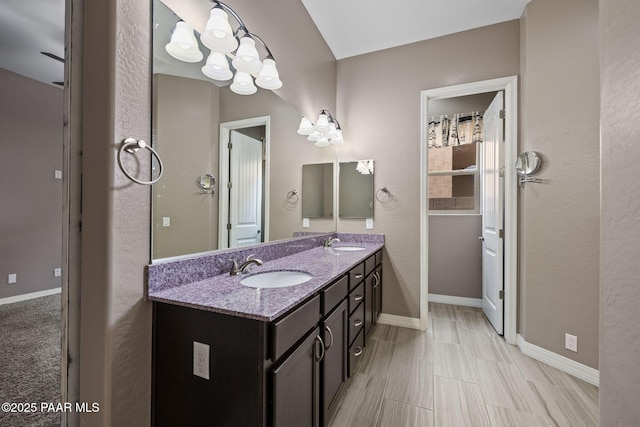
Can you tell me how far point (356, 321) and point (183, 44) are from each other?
1.87 metres

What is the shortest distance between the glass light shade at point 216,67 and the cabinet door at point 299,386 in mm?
1408

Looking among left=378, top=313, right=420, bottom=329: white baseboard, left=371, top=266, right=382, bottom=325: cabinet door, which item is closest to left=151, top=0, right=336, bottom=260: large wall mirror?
left=371, top=266, right=382, bottom=325: cabinet door

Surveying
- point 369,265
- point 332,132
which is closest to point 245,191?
point 369,265

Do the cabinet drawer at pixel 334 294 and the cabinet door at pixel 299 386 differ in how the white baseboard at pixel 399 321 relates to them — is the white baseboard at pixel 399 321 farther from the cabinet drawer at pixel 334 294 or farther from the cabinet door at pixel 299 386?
the cabinet door at pixel 299 386

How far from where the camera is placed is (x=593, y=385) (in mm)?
1777

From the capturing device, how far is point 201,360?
93 centimetres

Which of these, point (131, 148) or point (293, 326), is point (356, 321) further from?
point (131, 148)

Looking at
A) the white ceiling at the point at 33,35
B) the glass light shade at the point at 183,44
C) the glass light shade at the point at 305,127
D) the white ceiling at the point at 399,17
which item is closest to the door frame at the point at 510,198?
the white ceiling at the point at 399,17

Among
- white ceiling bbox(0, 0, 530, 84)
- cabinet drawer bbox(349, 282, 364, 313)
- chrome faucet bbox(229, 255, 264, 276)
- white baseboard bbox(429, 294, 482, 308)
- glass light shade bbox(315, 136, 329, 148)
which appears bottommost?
white baseboard bbox(429, 294, 482, 308)

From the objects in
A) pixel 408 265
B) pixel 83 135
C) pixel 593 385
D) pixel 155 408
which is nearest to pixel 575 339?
pixel 593 385

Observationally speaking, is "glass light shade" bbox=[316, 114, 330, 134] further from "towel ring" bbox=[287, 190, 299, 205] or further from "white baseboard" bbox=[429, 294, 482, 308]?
"white baseboard" bbox=[429, 294, 482, 308]

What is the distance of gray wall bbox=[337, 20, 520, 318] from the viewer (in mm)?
2566

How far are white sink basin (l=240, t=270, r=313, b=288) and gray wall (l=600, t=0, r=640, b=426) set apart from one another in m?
1.12

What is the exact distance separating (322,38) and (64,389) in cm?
319
